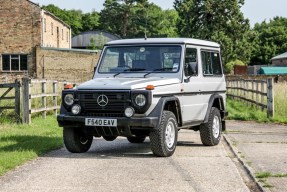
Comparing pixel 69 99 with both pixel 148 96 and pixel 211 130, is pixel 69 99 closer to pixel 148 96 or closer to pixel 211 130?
pixel 148 96

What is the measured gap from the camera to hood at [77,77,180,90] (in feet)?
31.5

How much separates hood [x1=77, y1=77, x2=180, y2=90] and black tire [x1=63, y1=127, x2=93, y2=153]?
0.89 m

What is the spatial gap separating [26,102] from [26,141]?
403 cm

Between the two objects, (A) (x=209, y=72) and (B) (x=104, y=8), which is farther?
(B) (x=104, y=8)

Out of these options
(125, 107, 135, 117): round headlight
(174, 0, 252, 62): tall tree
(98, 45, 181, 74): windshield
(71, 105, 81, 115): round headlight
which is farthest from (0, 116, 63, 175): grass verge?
(174, 0, 252, 62): tall tree

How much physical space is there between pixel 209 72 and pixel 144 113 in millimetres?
2911

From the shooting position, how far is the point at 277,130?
15883 millimetres

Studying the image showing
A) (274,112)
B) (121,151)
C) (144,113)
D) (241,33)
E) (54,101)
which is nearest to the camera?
(144,113)

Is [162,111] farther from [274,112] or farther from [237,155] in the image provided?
[274,112]

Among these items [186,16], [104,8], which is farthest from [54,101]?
[104,8]

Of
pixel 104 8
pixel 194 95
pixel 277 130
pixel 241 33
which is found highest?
pixel 104 8

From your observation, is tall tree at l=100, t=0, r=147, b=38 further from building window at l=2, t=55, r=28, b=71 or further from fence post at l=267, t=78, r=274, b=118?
fence post at l=267, t=78, r=274, b=118

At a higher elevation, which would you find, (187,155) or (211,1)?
(211,1)

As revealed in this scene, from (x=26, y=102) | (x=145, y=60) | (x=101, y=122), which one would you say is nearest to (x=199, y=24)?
(x=26, y=102)
